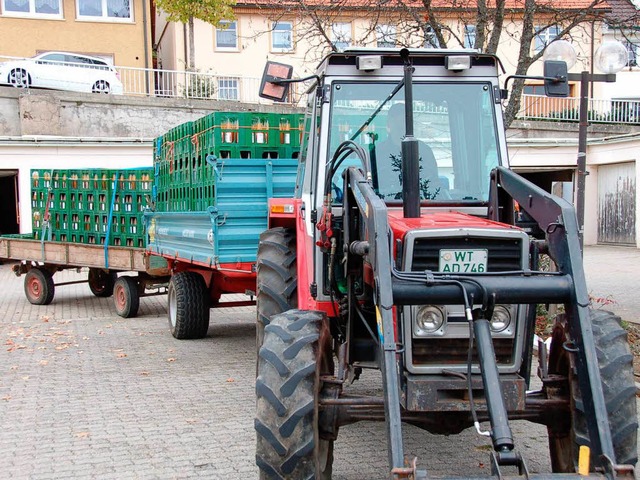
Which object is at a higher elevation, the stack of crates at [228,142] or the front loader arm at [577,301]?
the stack of crates at [228,142]

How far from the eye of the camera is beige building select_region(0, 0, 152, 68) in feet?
98.9

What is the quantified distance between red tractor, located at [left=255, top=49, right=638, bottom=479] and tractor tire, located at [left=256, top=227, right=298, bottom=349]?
1.23 feet

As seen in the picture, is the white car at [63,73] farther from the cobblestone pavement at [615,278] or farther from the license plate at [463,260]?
the license plate at [463,260]

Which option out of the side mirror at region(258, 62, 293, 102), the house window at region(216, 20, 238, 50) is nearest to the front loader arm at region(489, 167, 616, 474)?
the side mirror at region(258, 62, 293, 102)

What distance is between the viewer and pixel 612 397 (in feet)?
14.1

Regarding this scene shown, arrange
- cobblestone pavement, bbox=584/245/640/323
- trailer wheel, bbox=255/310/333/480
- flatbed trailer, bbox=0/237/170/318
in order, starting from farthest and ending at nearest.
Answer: flatbed trailer, bbox=0/237/170/318, cobblestone pavement, bbox=584/245/640/323, trailer wheel, bbox=255/310/333/480

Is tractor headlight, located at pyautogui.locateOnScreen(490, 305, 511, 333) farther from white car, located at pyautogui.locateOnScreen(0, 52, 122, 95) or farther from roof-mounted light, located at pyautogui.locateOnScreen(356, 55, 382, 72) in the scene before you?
white car, located at pyautogui.locateOnScreen(0, 52, 122, 95)

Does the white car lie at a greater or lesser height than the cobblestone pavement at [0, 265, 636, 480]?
greater

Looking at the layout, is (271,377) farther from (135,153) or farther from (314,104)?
(135,153)

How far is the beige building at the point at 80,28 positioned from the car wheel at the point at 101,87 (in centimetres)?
514

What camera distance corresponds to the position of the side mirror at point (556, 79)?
17.7ft

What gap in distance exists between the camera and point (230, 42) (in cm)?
3447

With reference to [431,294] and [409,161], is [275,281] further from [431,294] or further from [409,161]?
[431,294]

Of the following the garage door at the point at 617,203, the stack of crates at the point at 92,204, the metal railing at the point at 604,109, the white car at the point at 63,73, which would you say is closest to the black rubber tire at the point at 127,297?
the stack of crates at the point at 92,204
